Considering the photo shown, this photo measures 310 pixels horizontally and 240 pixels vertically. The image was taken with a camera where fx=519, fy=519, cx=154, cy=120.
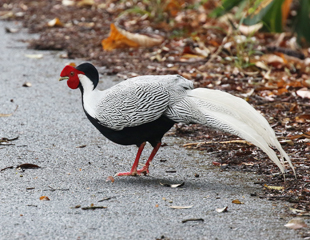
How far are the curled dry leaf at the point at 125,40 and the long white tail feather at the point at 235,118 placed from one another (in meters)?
4.21

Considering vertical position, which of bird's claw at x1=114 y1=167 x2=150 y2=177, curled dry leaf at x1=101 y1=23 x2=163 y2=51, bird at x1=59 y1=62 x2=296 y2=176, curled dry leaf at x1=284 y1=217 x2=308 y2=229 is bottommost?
curled dry leaf at x1=101 y1=23 x2=163 y2=51

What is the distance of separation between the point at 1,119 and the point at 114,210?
2454 mm

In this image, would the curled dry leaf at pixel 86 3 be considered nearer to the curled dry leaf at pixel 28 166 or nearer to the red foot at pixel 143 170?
the curled dry leaf at pixel 28 166

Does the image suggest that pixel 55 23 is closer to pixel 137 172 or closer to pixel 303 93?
pixel 303 93

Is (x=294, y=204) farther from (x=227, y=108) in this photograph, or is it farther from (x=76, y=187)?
(x=76, y=187)

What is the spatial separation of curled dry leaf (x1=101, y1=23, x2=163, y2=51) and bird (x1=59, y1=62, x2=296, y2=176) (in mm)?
3956

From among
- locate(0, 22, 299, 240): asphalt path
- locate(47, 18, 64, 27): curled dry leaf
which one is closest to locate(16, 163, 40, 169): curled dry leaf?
locate(0, 22, 299, 240): asphalt path

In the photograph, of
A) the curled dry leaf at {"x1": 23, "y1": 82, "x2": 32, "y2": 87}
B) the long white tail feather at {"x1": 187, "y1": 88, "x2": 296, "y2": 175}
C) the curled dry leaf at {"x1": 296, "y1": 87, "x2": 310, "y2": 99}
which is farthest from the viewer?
the curled dry leaf at {"x1": 23, "y1": 82, "x2": 32, "y2": 87}

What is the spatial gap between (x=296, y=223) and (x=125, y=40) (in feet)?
17.3

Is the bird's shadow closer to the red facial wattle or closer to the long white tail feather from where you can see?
the long white tail feather

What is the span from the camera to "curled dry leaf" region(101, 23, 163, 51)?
768cm

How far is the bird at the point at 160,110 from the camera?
3.52 meters

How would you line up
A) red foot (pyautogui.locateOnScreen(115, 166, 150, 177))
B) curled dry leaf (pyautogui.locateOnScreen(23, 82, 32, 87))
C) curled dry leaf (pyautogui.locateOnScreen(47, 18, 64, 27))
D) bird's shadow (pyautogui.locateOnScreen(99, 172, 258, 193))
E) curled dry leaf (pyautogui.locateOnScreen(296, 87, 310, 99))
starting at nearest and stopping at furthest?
bird's shadow (pyautogui.locateOnScreen(99, 172, 258, 193)) → red foot (pyautogui.locateOnScreen(115, 166, 150, 177)) → curled dry leaf (pyautogui.locateOnScreen(296, 87, 310, 99)) → curled dry leaf (pyautogui.locateOnScreen(23, 82, 32, 87)) → curled dry leaf (pyautogui.locateOnScreen(47, 18, 64, 27))

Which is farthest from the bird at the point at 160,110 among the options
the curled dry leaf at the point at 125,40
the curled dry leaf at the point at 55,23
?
the curled dry leaf at the point at 55,23
